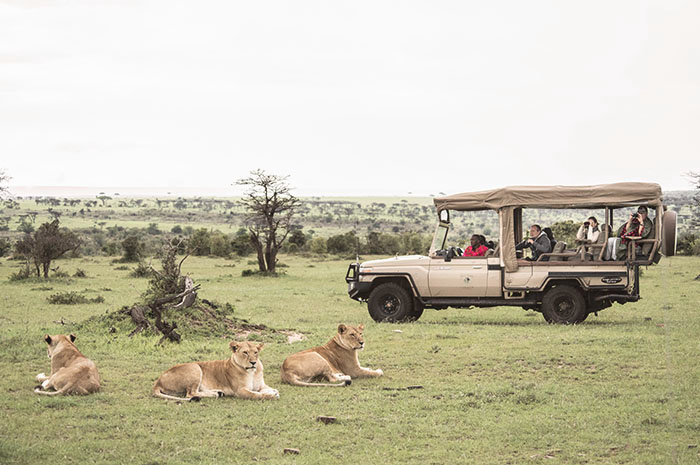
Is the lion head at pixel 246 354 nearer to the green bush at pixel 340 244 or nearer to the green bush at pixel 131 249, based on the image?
the green bush at pixel 131 249

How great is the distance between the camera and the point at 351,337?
1053 cm

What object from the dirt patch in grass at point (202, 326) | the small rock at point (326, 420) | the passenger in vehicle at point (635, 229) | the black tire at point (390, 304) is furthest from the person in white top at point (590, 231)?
the small rock at point (326, 420)

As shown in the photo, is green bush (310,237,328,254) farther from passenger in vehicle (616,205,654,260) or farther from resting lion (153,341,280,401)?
resting lion (153,341,280,401)

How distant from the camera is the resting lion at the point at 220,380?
373 inches

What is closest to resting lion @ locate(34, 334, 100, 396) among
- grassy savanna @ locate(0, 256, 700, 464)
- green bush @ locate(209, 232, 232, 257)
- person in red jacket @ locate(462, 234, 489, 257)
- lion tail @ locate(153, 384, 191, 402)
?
grassy savanna @ locate(0, 256, 700, 464)

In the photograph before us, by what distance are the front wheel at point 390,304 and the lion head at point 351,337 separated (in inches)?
253

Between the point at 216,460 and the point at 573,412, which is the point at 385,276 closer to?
the point at 573,412

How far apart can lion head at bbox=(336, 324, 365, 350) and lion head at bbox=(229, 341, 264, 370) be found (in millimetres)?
1473

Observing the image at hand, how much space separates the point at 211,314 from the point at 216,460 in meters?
8.79

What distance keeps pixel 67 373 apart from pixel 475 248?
364 inches

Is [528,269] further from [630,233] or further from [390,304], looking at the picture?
[390,304]

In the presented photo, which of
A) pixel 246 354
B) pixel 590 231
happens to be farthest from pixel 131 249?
pixel 246 354

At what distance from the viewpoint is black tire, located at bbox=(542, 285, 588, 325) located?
639 inches

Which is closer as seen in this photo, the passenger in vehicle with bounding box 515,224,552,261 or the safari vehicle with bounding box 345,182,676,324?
the safari vehicle with bounding box 345,182,676,324
